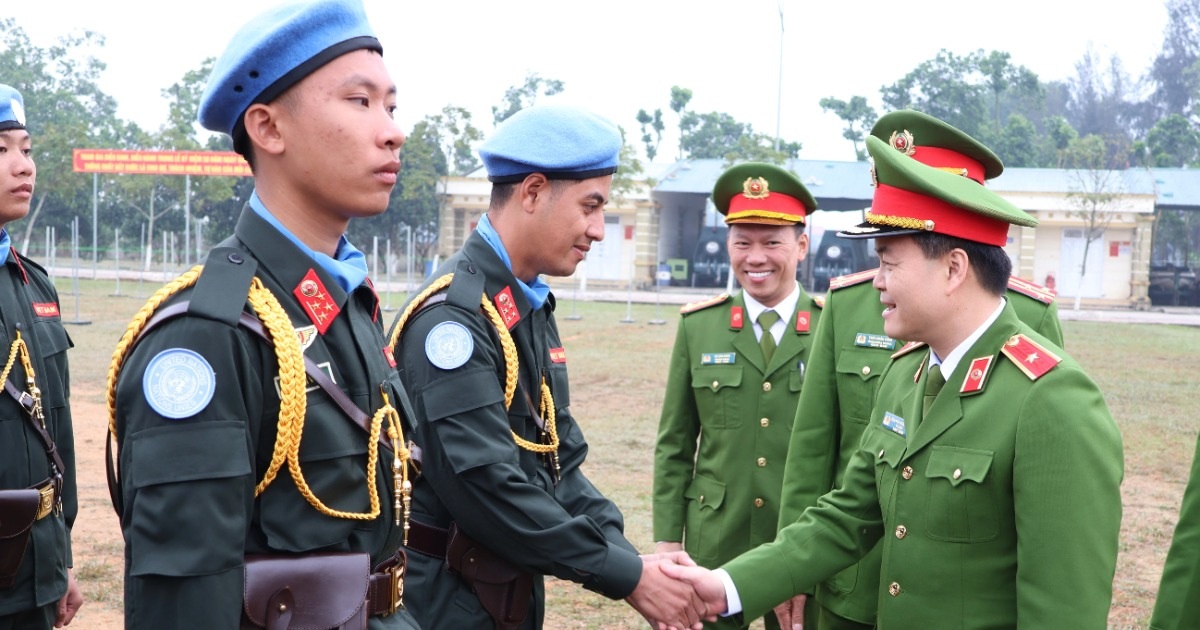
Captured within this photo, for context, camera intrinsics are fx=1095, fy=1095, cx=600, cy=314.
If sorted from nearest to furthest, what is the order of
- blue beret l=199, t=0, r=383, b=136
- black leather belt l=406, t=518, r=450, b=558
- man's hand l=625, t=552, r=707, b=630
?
blue beret l=199, t=0, r=383, b=136 → black leather belt l=406, t=518, r=450, b=558 → man's hand l=625, t=552, r=707, b=630

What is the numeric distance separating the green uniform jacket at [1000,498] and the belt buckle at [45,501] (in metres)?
2.50

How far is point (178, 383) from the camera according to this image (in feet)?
5.77

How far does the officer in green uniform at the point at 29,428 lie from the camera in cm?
327

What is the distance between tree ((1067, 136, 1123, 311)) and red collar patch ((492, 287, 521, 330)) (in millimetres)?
32664

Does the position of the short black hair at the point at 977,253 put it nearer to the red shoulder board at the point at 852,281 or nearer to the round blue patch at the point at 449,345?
the round blue patch at the point at 449,345

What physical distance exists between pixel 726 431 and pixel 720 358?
0.31 m

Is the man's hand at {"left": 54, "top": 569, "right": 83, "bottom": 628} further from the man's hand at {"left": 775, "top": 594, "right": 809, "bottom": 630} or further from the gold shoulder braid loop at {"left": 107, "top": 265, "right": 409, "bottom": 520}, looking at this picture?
the man's hand at {"left": 775, "top": 594, "right": 809, "bottom": 630}

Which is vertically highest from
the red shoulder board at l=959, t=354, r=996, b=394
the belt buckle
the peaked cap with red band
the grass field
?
the peaked cap with red band

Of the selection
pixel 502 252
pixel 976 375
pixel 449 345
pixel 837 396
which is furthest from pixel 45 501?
pixel 976 375

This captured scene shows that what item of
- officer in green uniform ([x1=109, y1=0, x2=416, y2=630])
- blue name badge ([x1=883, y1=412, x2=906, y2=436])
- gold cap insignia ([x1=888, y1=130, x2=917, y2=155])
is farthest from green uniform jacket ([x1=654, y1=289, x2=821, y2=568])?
officer in green uniform ([x1=109, y1=0, x2=416, y2=630])

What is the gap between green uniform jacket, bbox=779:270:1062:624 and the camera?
3.83 meters

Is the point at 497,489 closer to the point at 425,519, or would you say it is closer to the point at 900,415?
the point at 425,519

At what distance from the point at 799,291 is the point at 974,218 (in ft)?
6.97

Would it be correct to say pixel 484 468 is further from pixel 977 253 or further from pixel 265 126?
pixel 977 253
